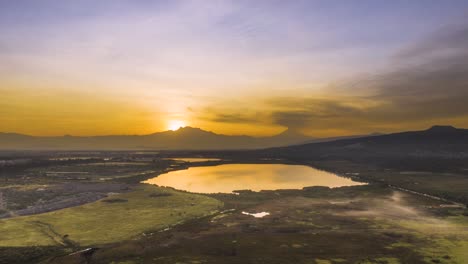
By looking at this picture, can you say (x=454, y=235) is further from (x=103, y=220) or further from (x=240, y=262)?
(x=103, y=220)

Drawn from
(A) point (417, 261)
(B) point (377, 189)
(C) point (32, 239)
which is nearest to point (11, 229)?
(C) point (32, 239)

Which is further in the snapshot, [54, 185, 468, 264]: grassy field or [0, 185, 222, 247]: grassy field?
[0, 185, 222, 247]: grassy field

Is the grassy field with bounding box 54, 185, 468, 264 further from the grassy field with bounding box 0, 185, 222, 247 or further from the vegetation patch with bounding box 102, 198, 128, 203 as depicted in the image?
the vegetation patch with bounding box 102, 198, 128, 203

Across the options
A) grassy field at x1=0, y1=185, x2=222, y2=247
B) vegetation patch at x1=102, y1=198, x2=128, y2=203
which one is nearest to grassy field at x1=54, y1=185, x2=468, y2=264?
grassy field at x1=0, y1=185, x2=222, y2=247

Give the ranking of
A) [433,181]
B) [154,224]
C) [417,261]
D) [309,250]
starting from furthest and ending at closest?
[433,181] < [154,224] < [309,250] < [417,261]

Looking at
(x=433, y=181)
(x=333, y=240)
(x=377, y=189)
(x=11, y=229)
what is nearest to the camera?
(x=333, y=240)

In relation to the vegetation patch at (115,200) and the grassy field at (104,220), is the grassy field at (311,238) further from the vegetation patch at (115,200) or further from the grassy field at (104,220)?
the vegetation patch at (115,200)

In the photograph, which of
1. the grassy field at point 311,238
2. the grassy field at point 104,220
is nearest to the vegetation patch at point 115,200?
the grassy field at point 104,220

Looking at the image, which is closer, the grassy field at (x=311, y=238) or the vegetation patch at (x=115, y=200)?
the grassy field at (x=311, y=238)
